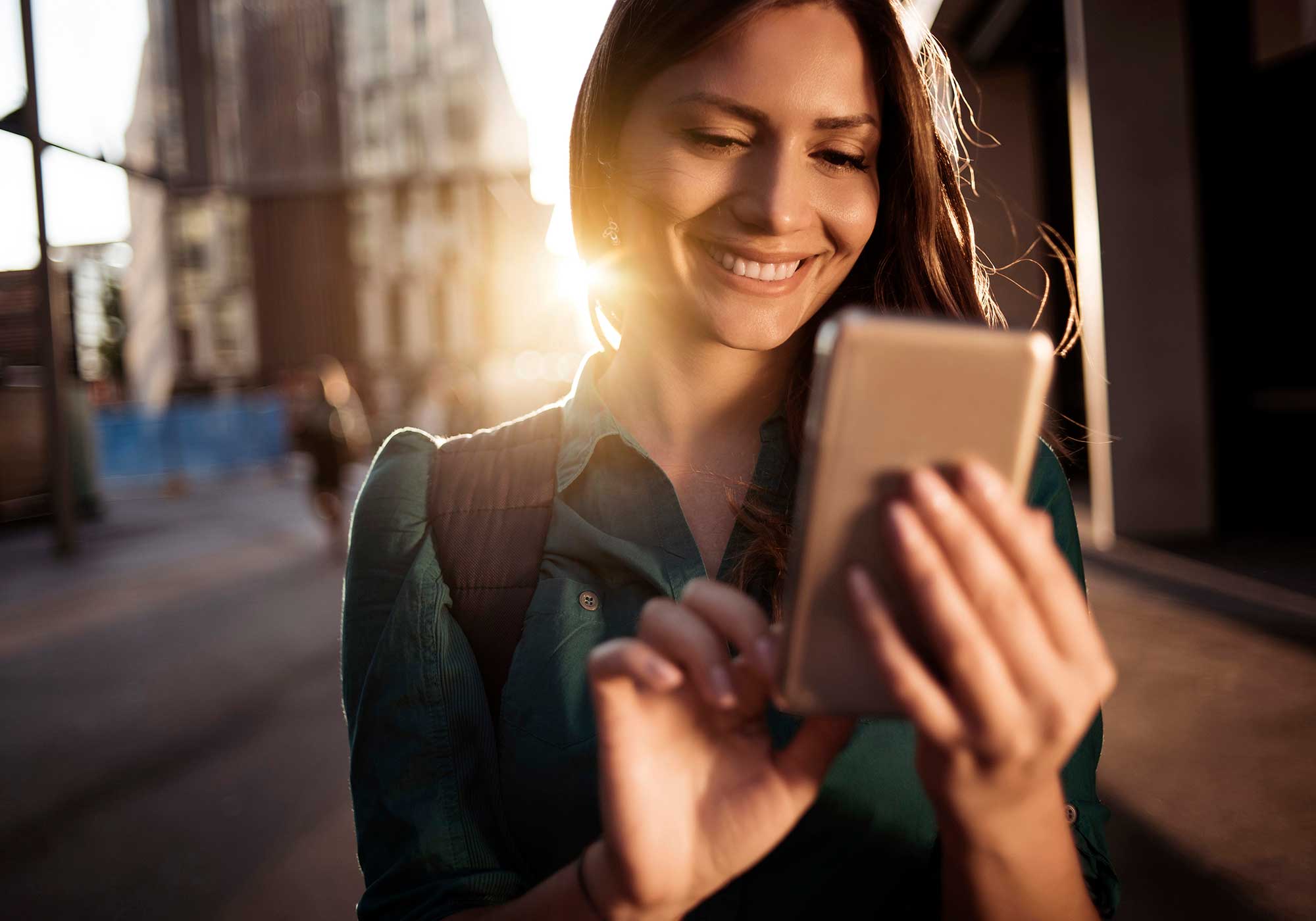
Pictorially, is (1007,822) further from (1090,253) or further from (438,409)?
(438,409)

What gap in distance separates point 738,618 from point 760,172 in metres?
0.69

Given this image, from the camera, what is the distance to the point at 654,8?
1.26 meters

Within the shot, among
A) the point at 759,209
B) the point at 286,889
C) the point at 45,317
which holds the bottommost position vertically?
the point at 286,889

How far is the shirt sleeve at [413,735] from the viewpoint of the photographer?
1.07 m

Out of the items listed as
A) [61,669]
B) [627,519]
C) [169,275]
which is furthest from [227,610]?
[169,275]

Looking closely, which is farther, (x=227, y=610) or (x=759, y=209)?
(x=227, y=610)

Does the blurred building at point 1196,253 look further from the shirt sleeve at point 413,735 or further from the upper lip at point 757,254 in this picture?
the shirt sleeve at point 413,735

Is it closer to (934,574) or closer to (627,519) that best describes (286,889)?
(627,519)

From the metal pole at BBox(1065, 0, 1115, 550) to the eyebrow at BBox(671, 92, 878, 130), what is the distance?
22.0 ft

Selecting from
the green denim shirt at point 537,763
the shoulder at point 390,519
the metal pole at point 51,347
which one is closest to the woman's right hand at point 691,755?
the green denim shirt at point 537,763

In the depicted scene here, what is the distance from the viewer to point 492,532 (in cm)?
126

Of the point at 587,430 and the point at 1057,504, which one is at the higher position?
the point at 587,430

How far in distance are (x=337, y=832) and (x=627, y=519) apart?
2.65m

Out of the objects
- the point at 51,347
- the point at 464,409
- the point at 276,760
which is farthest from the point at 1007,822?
the point at 464,409
